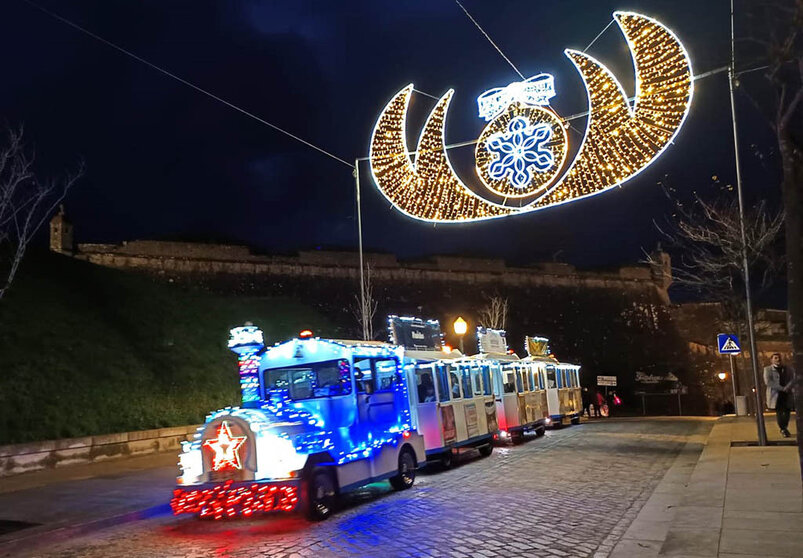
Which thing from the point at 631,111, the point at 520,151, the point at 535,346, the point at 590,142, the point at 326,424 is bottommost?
the point at 326,424

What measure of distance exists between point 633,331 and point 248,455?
49.1 m

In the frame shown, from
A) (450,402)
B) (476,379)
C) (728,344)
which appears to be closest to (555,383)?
(728,344)

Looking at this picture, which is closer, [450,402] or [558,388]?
Result: [450,402]

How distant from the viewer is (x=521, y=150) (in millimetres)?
11398

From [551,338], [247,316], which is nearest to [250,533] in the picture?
[247,316]

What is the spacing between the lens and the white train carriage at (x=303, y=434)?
943 cm

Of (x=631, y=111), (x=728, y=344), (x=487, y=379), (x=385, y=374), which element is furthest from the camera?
(x=728, y=344)

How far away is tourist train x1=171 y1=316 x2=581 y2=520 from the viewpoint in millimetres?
9453

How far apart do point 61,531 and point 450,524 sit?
5.31 meters

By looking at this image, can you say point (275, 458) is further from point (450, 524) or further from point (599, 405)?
point (599, 405)

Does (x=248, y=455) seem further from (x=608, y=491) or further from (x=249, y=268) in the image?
(x=249, y=268)

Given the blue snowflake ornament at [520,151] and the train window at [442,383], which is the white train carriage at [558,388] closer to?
the train window at [442,383]

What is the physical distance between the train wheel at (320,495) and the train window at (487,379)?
8.79 meters

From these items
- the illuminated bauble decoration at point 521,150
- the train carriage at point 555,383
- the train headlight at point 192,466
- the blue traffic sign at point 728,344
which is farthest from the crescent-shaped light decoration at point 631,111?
the train carriage at point 555,383
